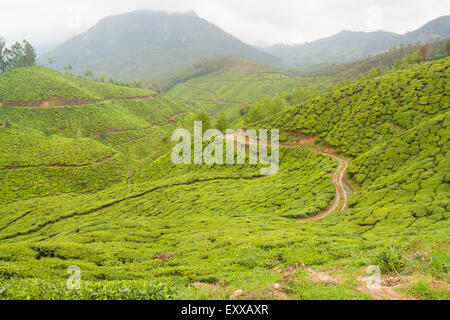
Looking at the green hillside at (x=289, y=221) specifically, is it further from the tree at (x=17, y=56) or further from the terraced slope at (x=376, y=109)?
the tree at (x=17, y=56)

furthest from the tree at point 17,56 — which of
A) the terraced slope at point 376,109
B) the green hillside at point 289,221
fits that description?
the terraced slope at point 376,109

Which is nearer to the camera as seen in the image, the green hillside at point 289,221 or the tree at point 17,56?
the green hillside at point 289,221

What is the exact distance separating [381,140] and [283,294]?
122 ft

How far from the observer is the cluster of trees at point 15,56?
12812 cm

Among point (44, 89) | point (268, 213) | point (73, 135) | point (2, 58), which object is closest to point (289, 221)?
point (268, 213)

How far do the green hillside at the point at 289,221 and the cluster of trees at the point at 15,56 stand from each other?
Result: 103984mm

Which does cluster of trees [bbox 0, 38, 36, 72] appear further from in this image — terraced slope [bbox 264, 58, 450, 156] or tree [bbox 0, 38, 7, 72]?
terraced slope [bbox 264, 58, 450, 156]

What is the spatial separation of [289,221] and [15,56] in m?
186

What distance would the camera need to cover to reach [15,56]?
133000 mm

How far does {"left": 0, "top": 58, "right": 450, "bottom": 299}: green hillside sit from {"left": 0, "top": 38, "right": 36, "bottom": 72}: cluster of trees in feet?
341

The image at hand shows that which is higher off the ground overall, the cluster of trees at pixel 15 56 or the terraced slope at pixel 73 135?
the cluster of trees at pixel 15 56

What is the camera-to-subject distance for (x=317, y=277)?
986 cm

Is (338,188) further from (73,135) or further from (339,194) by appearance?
(73,135)
